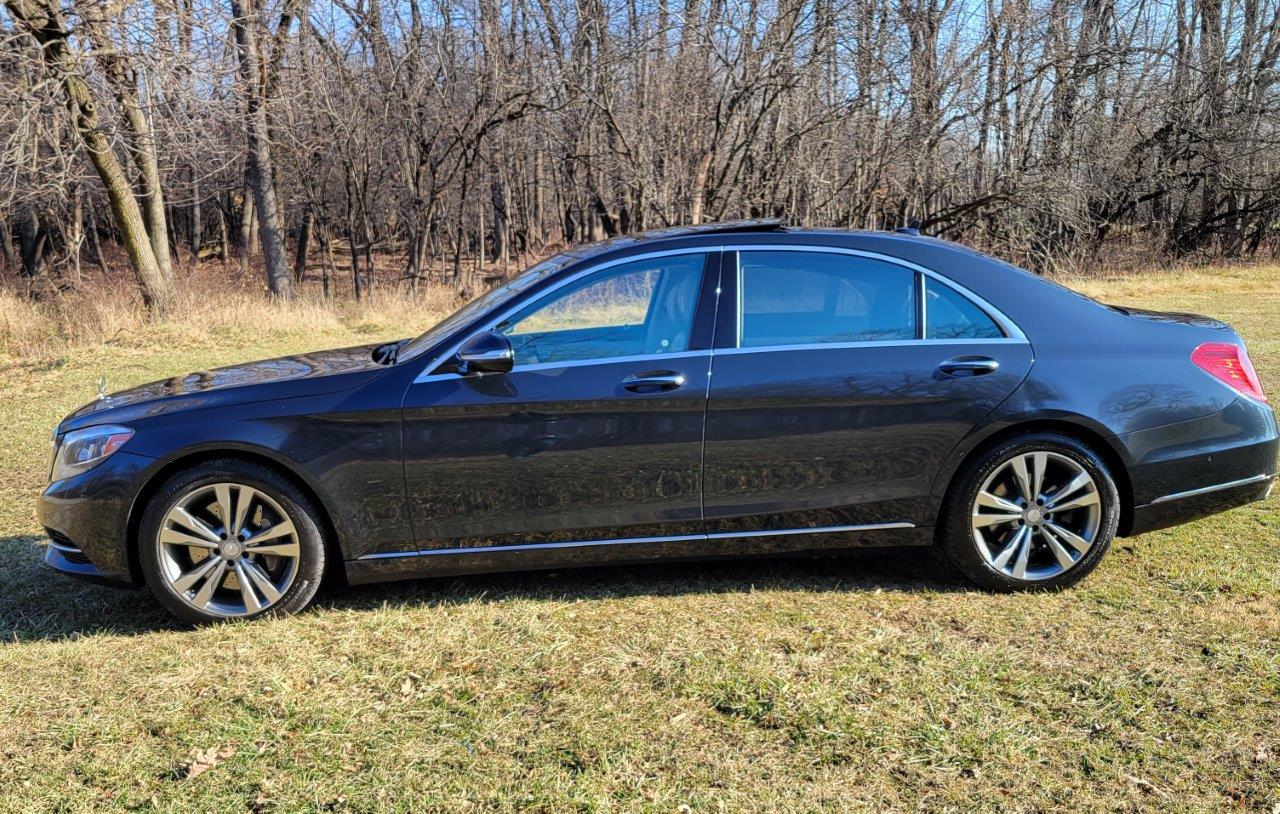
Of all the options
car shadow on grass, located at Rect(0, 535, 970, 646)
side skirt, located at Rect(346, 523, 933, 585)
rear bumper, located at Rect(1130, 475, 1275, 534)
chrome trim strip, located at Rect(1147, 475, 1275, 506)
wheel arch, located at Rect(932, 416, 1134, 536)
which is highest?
wheel arch, located at Rect(932, 416, 1134, 536)

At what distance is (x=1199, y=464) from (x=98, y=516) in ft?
15.9

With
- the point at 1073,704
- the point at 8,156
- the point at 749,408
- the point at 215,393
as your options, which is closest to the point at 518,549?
the point at 749,408

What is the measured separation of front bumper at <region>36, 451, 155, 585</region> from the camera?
13.4 feet

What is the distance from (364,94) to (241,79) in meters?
7.39

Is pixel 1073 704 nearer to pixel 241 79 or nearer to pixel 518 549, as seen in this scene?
pixel 518 549

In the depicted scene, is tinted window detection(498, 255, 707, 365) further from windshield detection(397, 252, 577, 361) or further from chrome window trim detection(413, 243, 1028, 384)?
windshield detection(397, 252, 577, 361)

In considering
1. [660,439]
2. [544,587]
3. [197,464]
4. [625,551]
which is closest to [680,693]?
[625,551]

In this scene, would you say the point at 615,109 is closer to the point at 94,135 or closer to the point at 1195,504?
the point at 94,135

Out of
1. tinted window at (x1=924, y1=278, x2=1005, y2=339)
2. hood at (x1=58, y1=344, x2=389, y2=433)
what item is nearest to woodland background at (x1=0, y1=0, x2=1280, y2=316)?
hood at (x1=58, y1=344, x2=389, y2=433)

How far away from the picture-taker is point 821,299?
4.27 m

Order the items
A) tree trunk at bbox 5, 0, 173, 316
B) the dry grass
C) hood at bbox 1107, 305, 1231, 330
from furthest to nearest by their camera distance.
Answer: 1. the dry grass
2. tree trunk at bbox 5, 0, 173, 316
3. hood at bbox 1107, 305, 1231, 330

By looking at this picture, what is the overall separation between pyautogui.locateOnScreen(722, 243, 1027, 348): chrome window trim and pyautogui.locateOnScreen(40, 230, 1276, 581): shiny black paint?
0.04 metres

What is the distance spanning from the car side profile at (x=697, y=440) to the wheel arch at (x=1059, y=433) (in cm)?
1

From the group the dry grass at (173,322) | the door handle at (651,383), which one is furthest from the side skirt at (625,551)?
the dry grass at (173,322)
